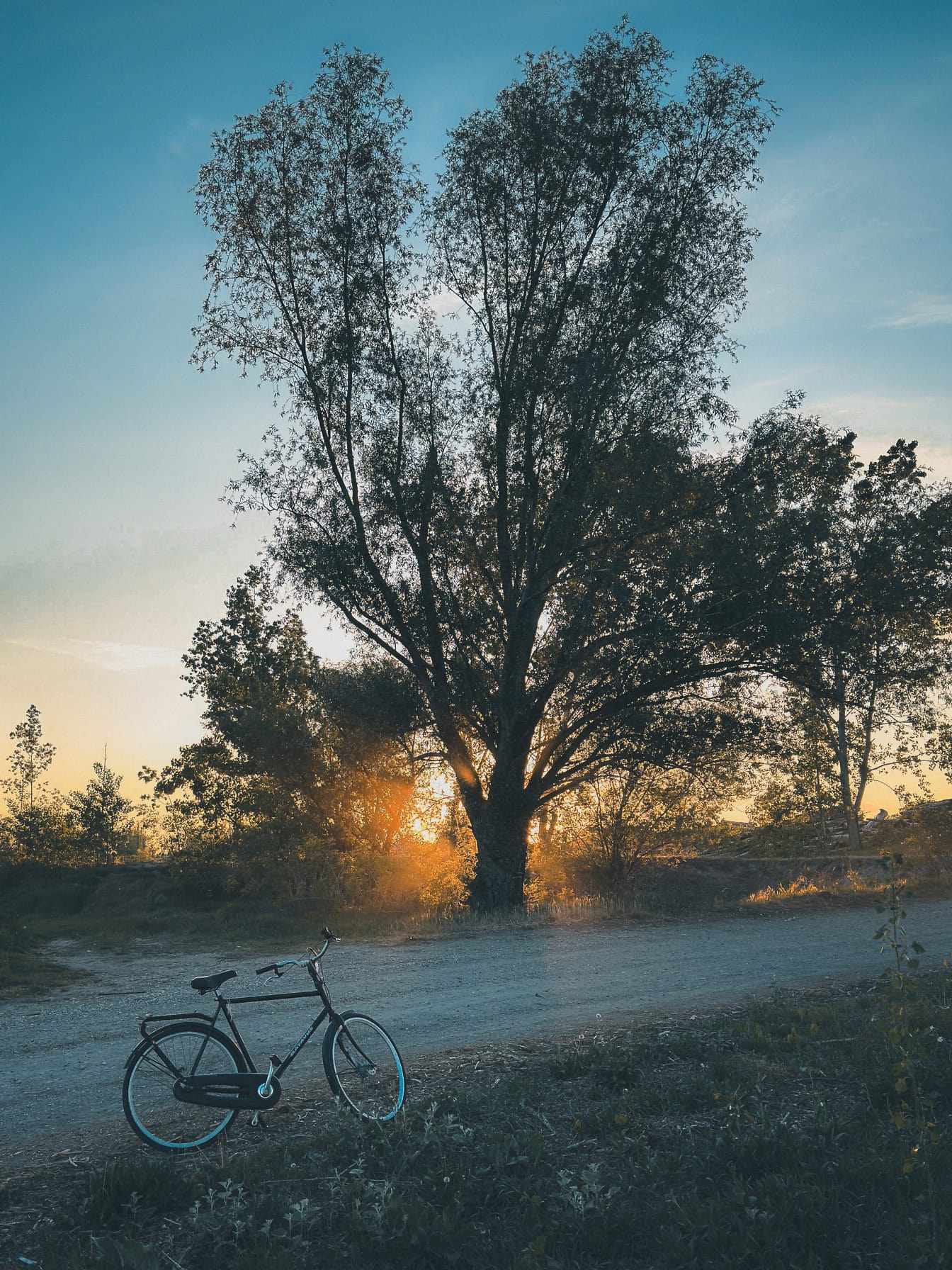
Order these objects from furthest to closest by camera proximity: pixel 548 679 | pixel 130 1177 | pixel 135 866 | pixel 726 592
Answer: pixel 135 866
pixel 548 679
pixel 726 592
pixel 130 1177

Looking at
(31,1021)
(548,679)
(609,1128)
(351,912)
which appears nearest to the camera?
(609,1128)

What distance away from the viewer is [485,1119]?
20.0 ft

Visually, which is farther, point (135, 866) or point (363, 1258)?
point (135, 866)

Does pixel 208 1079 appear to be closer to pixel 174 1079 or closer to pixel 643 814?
pixel 174 1079

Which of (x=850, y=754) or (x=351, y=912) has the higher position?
(x=850, y=754)

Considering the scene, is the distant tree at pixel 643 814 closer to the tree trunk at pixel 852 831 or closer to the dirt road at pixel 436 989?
the dirt road at pixel 436 989

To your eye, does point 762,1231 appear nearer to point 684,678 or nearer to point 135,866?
point 684,678

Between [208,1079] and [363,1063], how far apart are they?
1.16 meters

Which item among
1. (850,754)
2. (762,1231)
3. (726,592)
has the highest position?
(726,592)

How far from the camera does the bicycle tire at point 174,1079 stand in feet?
19.4

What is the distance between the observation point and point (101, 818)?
40750 millimetres

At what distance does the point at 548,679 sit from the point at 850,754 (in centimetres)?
1589

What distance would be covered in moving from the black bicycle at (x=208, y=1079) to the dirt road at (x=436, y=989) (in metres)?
0.53

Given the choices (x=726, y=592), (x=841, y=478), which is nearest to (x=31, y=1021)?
(x=726, y=592)
